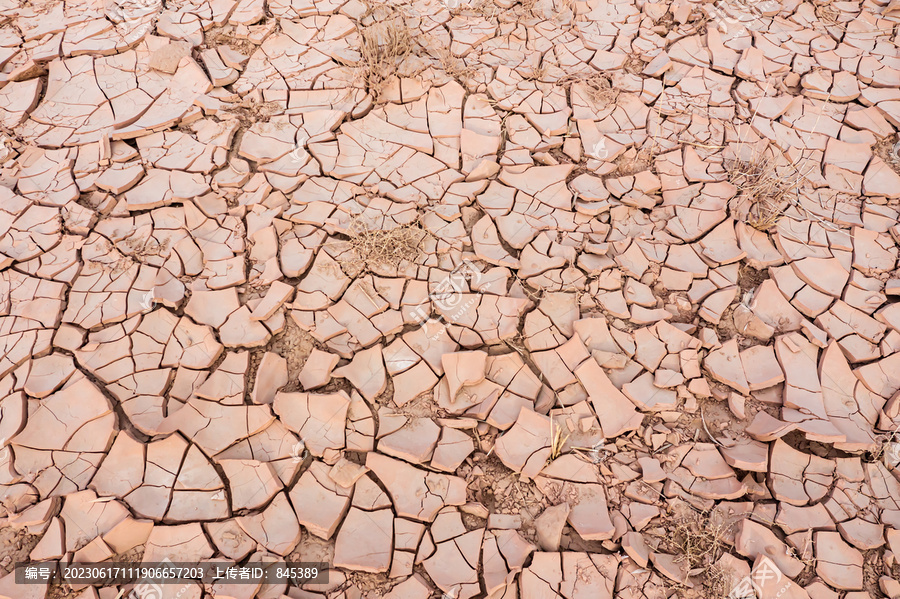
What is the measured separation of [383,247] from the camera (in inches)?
107

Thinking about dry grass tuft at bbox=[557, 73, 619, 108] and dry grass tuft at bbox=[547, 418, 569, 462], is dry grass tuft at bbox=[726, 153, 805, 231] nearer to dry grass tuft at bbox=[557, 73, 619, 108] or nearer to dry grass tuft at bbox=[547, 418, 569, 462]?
dry grass tuft at bbox=[557, 73, 619, 108]

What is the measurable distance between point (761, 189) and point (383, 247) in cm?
222

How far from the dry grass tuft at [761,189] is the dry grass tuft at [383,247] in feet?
6.21

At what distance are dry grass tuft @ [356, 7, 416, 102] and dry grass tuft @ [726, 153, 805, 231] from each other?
7.32ft

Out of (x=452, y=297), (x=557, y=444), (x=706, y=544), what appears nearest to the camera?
(x=706, y=544)

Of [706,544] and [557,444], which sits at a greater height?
[557,444]

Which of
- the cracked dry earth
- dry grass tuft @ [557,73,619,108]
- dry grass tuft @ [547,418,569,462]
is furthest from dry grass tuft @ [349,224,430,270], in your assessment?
dry grass tuft @ [557,73,619,108]

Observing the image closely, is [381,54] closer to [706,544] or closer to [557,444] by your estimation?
[557,444]

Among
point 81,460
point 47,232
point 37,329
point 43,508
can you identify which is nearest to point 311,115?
point 47,232

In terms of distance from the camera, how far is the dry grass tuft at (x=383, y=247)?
2.73 metres

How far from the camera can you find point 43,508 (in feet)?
6.84

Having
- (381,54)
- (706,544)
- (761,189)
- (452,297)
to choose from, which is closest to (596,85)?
(761,189)

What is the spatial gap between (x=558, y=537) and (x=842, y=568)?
3.67ft

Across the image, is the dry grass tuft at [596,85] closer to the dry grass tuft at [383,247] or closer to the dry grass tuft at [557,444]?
the dry grass tuft at [383,247]
